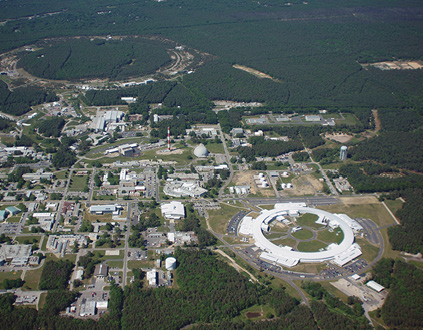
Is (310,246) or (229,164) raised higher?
(310,246)

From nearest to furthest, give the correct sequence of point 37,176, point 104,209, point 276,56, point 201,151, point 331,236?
1. point 331,236
2. point 104,209
3. point 37,176
4. point 201,151
5. point 276,56

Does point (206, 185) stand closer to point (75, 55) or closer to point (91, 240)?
point (91, 240)

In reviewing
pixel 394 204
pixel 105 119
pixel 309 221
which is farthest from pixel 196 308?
pixel 105 119

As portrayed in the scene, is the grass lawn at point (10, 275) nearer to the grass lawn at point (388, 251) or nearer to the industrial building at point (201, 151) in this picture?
the industrial building at point (201, 151)

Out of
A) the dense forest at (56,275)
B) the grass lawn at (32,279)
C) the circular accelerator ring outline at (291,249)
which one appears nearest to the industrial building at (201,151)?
the circular accelerator ring outline at (291,249)

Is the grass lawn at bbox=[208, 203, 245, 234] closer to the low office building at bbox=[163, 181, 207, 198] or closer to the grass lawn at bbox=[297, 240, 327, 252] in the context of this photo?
the low office building at bbox=[163, 181, 207, 198]

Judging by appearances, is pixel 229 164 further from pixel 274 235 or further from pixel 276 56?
pixel 276 56

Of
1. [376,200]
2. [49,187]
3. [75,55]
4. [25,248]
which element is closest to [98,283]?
[25,248]
